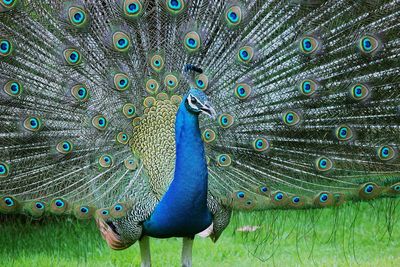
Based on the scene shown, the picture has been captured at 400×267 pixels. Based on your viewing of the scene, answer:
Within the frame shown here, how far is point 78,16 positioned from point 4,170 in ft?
2.81

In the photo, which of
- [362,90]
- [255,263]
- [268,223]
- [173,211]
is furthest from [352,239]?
[173,211]

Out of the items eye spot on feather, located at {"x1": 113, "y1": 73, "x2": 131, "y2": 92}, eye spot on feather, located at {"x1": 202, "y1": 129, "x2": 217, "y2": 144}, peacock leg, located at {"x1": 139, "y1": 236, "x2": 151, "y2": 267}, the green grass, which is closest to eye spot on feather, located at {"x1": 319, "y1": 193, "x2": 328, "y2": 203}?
the green grass

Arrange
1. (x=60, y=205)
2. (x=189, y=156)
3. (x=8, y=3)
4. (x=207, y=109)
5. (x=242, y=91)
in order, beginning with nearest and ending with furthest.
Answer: (x=207, y=109) < (x=189, y=156) < (x=8, y=3) < (x=60, y=205) < (x=242, y=91)

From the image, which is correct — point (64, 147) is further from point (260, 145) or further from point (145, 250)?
point (260, 145)

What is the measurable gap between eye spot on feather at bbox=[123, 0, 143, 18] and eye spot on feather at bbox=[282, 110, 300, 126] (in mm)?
911

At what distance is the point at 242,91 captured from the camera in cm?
371

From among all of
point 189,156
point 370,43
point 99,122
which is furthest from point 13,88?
point 370,43

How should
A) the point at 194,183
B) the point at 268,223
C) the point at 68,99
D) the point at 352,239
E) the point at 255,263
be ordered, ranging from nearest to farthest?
the point at 194,183 → the point at 68,99 → the point at 268,223 → the point at 255,263 → the point at 352,239

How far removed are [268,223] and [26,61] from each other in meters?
1.58

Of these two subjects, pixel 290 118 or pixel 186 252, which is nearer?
pixel 290 118

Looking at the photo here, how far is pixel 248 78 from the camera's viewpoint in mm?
3729

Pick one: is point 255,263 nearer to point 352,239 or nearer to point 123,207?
point 352,239

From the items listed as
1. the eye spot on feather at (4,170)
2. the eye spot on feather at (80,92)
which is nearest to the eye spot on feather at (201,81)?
the eye spot on feather at (80,92)

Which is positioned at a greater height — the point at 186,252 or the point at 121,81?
the point at 121,81
